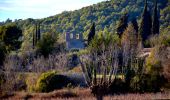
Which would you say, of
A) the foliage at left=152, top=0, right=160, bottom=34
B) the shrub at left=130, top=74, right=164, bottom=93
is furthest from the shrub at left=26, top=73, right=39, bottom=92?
the foliage at left=152, top=0, right=160, bottom=34

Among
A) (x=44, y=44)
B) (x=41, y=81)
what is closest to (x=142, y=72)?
(x=41, y=81)

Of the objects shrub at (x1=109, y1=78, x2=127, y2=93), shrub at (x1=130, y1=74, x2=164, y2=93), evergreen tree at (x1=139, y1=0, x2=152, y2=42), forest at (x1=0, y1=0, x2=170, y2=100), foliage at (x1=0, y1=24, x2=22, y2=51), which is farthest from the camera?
evergreen tree at (x1=139, y1=0, x2=152, y2=42)

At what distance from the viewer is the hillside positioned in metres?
85.0

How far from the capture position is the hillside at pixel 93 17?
85000 millimetres

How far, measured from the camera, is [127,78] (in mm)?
29469

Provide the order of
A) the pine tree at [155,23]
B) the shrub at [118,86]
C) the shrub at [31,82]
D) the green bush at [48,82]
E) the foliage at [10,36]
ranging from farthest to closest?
the pine tree at [155,23]
the foliage at [10,36]
the shrub at [31,82]
the green bush at [48,82]
the shrub at [118,86]

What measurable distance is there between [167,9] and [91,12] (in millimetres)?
22350

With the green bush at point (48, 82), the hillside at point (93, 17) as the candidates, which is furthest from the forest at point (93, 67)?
the hillside at point (93, 17)

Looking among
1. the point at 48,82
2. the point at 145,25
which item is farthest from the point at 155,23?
the point at 48,82

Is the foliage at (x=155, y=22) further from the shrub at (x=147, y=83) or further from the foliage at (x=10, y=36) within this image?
the shrub at (x=147, y=83)

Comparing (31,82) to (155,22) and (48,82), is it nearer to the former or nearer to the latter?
(48,82)

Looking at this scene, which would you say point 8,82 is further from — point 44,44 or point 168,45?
point 168,45

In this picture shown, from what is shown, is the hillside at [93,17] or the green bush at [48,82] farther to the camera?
the hillside at [93,17]

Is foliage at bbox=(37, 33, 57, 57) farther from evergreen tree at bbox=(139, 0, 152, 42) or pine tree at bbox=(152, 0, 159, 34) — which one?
pine tree at bbox=(152, 0, 159, 34)
